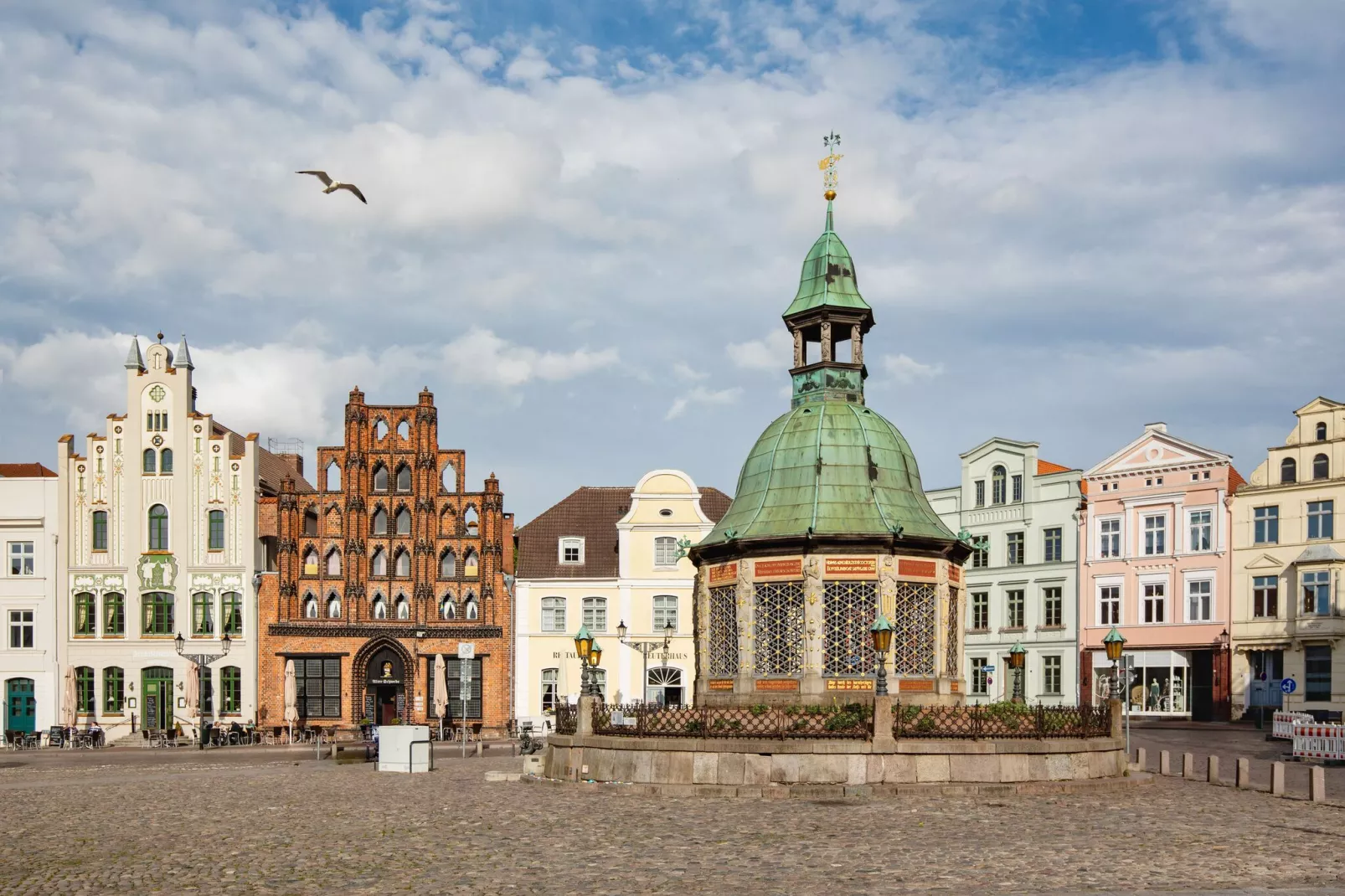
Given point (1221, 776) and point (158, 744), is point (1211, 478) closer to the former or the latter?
point (1221, 776)

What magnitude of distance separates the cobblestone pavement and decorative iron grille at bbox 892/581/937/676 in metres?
5.88

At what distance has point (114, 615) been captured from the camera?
2422 inches

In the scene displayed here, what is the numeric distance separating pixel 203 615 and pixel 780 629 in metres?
36.0

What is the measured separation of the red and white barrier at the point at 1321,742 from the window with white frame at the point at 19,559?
163ft

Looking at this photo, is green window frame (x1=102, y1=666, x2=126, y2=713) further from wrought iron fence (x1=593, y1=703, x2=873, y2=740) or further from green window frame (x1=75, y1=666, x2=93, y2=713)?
wrought iron fence (x1=593, y1=703, x2=873, y2=740)

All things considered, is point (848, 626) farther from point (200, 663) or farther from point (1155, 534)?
point (1155, 534)

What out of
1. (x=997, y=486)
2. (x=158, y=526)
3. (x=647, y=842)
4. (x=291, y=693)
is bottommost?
(x=291, y=693)

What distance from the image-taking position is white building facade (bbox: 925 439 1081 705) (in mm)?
62469

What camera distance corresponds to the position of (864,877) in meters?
16.9

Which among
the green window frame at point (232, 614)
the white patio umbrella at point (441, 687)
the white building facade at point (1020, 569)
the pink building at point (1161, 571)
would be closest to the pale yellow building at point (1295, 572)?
the pink building at point (1161, 571)

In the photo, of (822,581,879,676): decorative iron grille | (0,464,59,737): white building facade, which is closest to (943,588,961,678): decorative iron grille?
(822,581,879,676): decorative iron grille

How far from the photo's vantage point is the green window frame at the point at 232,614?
6144cm

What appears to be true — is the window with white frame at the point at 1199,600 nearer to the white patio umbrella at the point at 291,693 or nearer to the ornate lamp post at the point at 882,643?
the ornate lamp post at the point at 882,643

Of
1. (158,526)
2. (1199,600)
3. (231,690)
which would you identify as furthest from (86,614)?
(1199,600)
